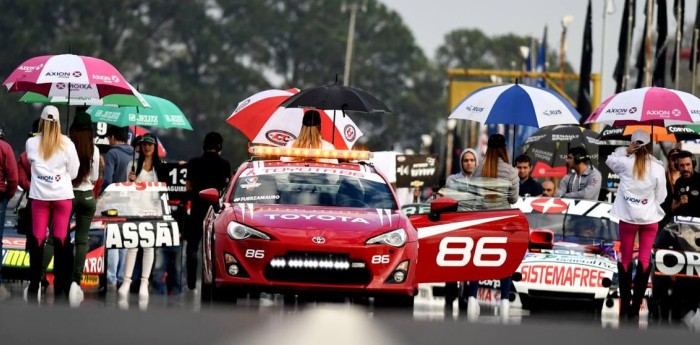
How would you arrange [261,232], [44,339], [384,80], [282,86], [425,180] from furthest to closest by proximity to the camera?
[384,80] < [282,86] < [425,180] < [261,232] < [44,339]

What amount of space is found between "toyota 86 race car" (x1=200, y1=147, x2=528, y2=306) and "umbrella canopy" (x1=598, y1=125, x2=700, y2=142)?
7882mm

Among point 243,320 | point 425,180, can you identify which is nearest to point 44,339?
point 243,320

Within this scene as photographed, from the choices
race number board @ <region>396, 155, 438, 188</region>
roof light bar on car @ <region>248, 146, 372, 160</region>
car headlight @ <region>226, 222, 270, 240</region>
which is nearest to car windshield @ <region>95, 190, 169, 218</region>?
roof light bar on car @ <region>248, 146, 372, 160</region>

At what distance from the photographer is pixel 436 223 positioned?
706 inches

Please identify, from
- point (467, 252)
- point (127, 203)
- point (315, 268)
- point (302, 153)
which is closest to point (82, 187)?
point (302, 153)

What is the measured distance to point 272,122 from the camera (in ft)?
77.6

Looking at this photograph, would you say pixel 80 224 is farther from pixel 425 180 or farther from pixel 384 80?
pixel 384 80

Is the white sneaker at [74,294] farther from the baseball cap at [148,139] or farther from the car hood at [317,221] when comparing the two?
the baseball cap at [148,139]

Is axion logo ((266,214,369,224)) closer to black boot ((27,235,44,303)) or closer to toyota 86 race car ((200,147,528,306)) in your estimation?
toyota 86 race car ((200,147,528,306))

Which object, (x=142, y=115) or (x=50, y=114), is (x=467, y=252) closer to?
(x=50, y=114)

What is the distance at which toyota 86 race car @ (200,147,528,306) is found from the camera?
54.2 ft

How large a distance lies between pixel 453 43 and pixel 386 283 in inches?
6735

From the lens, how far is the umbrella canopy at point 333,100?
21.3 m

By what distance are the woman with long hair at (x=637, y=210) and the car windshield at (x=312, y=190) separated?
8.40 ft
